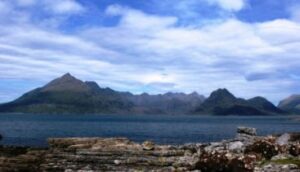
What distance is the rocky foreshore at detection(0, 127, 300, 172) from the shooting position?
35312 millimetres

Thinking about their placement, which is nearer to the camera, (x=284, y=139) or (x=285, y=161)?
(x=285, y=161)

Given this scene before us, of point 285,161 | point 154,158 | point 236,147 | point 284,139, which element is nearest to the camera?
point 285,161

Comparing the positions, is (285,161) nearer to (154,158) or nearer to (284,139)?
(154,158)

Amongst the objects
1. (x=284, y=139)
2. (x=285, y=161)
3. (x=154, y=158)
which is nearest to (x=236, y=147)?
(x=284, y=139)

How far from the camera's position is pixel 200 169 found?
35875 millimetres

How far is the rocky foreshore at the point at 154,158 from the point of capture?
116 feet

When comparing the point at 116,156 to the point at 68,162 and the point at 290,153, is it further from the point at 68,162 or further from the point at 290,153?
the point at 290,153

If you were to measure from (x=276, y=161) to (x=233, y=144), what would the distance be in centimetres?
1165

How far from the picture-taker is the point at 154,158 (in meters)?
41.6

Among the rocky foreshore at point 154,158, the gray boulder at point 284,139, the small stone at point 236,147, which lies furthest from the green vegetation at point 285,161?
the gray boulder at point 284,139

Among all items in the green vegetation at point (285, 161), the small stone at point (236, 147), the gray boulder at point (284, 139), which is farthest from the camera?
the gray boulder at point (284, 139)

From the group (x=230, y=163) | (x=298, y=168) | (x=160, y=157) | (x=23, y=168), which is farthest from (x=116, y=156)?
(x=298, y=168)

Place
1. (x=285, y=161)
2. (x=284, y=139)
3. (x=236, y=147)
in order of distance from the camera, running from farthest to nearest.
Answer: (x=284, y=139) → (x=236, y=147) → (x=285, y=161)

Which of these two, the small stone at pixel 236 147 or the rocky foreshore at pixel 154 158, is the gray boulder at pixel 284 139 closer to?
the rocky foreshore at pixel 154 158
